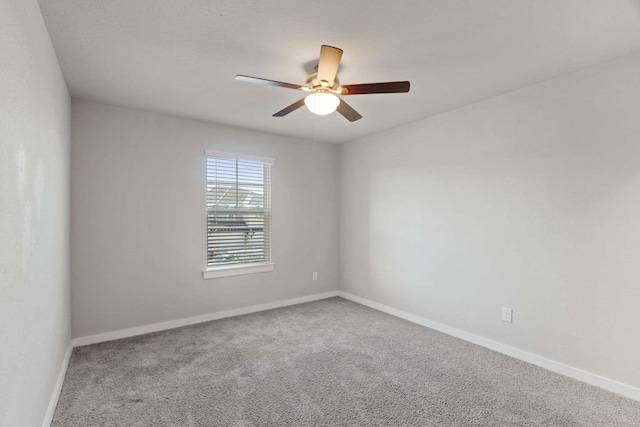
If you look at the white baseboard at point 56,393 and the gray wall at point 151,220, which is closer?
the white baseboard at point 56,393

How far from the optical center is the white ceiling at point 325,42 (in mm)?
1815

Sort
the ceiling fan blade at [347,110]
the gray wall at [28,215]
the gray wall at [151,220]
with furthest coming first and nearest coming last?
the gray wall at [151,220]
the ceiling fan blade at [347,110]
the gray wall at [28,215]

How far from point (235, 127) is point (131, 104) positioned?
1194 mm

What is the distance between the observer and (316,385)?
2447mm

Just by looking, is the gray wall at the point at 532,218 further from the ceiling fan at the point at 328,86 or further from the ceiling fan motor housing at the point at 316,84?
the ceiling fan motor housing at the point at 316,84

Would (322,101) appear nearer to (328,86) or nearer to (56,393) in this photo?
(328,86)

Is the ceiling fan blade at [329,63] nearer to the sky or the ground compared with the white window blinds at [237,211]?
nearer to the sky

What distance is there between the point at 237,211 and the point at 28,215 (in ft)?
8.70

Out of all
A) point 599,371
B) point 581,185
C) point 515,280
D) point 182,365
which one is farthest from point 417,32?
point 182,365

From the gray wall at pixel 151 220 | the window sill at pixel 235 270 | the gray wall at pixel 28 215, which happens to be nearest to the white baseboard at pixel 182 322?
the gray wall at pixel 151 220

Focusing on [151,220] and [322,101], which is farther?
[151,220]

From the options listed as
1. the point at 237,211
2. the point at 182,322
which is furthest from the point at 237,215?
Result: the point at 182,322

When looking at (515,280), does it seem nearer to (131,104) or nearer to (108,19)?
(108,19)

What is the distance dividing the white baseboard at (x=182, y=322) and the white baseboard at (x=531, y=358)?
133 cm
